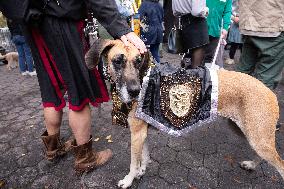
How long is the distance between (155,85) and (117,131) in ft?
5.77

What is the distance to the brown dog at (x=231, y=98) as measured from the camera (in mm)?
2457

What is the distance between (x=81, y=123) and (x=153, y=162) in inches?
41.3

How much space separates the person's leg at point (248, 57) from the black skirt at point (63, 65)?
207 centimetres

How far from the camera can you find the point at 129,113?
2.74m

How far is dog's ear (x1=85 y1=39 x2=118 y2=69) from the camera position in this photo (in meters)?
2.51

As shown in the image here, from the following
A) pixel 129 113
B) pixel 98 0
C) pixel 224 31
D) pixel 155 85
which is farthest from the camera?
pixel 224 31

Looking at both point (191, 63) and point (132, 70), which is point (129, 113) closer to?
point (132, 70)

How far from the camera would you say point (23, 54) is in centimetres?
742

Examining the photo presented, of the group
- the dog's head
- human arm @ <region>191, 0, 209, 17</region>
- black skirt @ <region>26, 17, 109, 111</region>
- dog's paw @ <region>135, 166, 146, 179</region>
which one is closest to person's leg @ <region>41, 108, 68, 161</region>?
black skirt @ <region>26, 17, 109, 111</region>

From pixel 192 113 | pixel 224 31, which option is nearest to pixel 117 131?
pixel 192 113

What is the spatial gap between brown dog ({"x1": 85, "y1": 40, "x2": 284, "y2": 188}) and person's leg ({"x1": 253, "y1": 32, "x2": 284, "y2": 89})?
3.28 ft

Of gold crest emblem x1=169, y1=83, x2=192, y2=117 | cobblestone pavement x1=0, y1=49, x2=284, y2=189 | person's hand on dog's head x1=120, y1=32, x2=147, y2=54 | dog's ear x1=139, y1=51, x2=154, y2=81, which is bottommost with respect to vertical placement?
cobblestone pavement x1=0, y1=49, x2=284, y2=189

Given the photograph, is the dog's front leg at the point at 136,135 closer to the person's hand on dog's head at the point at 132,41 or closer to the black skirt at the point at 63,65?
the black skirt at the point at 63,65

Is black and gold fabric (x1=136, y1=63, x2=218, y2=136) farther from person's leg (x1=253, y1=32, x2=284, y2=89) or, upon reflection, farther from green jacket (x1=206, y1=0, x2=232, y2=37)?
green jacket (x1=206, y1=0, x2=232, y2=37)
